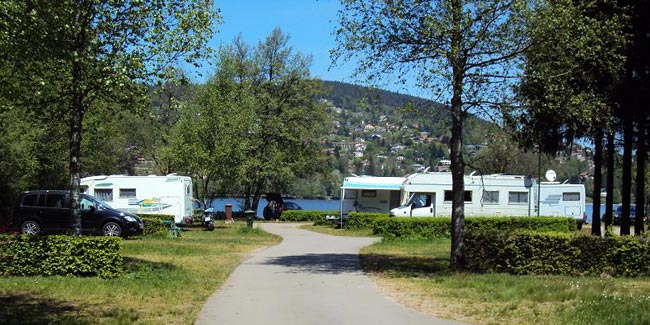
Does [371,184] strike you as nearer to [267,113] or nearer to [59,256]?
[267,113]

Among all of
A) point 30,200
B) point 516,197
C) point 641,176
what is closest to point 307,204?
point 516,197

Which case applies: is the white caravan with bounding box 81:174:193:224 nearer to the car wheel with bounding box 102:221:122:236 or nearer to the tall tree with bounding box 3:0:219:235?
the car wheel with bounding box 102:221:122:236

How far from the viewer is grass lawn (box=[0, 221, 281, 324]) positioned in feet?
27.9

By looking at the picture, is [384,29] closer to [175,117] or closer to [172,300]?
[172,300]

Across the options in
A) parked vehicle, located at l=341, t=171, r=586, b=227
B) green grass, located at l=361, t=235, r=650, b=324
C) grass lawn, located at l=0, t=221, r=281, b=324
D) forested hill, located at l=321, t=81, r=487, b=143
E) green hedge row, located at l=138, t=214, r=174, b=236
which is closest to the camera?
grass lawn, located at l=0, t=221, r=281, b=324

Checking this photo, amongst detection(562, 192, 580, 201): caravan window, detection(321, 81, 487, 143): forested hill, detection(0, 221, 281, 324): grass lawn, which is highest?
detection(321, 81, 487, 143): forested hill

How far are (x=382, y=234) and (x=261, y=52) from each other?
940 inches

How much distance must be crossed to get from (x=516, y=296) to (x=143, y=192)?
22.5 m

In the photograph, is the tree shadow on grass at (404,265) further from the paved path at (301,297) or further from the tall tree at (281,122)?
the tall tree at (281,122)

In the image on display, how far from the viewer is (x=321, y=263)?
53.7ft

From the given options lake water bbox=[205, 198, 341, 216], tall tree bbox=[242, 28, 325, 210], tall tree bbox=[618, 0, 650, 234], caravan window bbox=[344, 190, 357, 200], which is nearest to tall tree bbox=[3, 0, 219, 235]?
tall tree bbox=[618, 0, 650, 234]

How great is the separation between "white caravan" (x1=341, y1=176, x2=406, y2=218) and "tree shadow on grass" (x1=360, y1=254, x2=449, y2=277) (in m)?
17.4

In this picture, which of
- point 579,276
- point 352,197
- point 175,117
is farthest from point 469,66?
point 175,117

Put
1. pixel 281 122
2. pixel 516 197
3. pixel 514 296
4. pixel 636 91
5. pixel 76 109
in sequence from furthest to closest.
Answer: pixel 281 122 < pixel 516 197 < pixel 636 91 < pixel 76 109 < pixel 514 296
